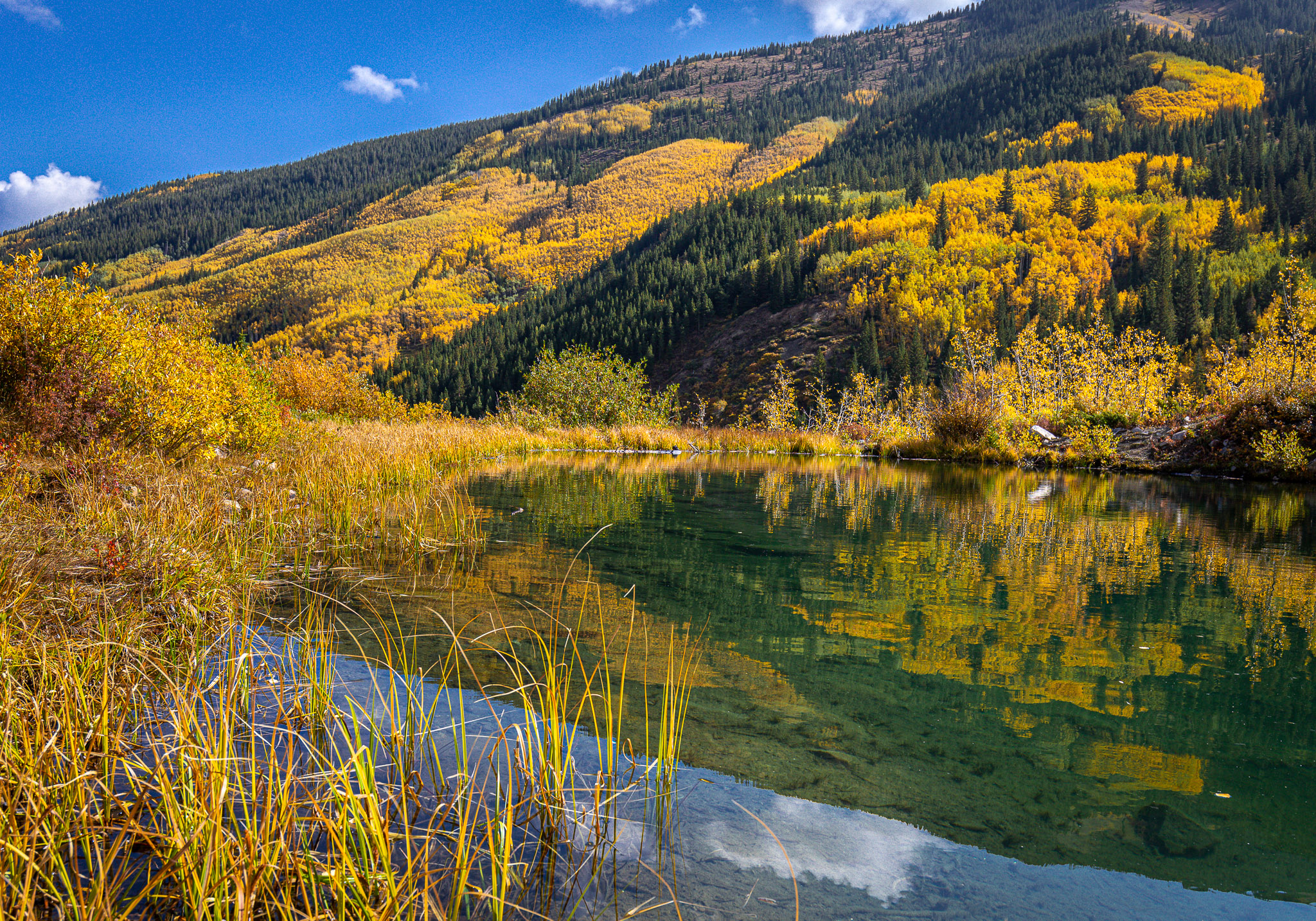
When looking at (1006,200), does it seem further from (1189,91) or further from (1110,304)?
(1189,91)

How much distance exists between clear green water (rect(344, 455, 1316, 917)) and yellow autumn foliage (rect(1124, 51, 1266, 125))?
114m

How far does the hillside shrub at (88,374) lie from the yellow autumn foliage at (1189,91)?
386 feet

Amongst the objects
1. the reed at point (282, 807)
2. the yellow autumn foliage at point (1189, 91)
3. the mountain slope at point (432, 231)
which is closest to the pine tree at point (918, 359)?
the reed at point (282, 807)

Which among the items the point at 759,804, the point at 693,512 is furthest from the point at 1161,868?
the point at 693,512

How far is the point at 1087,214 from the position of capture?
67.0 m

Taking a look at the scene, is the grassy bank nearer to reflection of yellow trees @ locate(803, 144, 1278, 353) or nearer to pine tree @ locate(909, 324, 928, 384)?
pine tree @ locate(909, 324, 928, 384)

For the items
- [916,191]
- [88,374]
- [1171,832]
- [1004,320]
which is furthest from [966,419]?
[916,191]

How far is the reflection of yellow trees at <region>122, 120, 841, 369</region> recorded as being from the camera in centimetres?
9862

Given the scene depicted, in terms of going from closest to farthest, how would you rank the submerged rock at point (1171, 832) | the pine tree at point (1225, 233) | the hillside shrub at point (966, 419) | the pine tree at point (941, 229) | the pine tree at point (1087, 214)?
the submerged rock at point (1171, 832)
the hillside shrub at point (966, 419)
the pine tree at point (1225, 233)
the pine tree at point (941, 229)
the pine tree at point (1087, 214)

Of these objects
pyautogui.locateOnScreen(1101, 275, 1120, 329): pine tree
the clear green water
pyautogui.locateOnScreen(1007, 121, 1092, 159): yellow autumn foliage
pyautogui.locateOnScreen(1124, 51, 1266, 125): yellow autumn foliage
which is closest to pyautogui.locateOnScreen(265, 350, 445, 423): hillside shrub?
the clear green water

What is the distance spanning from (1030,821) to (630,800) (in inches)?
53.9

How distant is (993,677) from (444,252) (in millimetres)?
127797

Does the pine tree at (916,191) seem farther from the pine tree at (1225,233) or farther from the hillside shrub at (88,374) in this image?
the hillside shrub at (88,374)

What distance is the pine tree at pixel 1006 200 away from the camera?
228 ft
